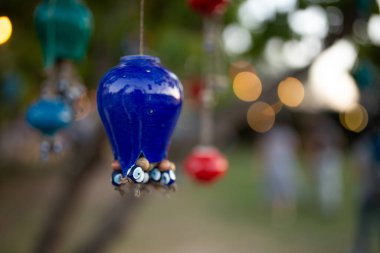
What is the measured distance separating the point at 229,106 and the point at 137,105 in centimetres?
199

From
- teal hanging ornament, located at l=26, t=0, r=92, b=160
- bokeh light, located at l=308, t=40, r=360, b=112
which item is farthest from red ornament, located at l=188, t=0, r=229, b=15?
bokeh light, located at l=308, t=40, r=360, b=112

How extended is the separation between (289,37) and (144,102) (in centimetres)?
192

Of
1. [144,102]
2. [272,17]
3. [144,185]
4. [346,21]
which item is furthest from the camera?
[272,17]

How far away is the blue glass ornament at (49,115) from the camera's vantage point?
1646 millimetres

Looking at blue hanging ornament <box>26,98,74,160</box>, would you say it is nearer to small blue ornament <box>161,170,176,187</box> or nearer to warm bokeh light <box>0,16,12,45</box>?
warm bokeh light <box>0,16,12,45</box>

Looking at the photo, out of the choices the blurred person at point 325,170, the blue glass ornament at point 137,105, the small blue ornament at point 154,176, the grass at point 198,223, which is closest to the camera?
the blue glass ornament at point 137,105

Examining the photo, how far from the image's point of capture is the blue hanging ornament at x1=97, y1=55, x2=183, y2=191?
105cm

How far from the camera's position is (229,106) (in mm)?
2998

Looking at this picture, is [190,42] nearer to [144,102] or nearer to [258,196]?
[144,102]

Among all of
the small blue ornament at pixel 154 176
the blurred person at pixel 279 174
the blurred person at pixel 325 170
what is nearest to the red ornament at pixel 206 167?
the small blue ornament at pixel 154 176

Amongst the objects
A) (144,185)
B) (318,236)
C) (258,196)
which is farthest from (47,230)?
(258,196)

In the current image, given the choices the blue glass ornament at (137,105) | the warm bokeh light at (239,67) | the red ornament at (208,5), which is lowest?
the warm bokeh light at (239,67)

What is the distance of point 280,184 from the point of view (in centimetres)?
697

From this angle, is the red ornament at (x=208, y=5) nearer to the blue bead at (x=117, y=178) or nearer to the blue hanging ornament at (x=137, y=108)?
the blue hanging ornament at (x=137, y=108)
